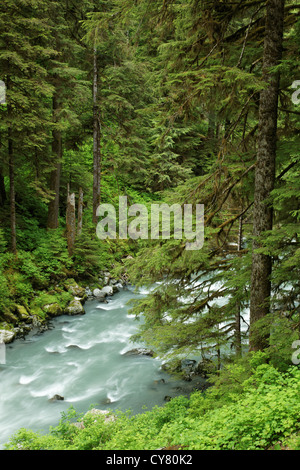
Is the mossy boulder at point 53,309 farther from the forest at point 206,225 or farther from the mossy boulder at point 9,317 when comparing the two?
the mossy boulder at point 9,317

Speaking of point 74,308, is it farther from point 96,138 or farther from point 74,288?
point 96,138

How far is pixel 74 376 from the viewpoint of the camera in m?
9.02

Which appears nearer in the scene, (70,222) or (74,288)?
(74,288)

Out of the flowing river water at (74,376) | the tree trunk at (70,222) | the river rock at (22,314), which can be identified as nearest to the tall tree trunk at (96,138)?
the tree trunk at (70,222)

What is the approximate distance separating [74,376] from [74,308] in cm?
352

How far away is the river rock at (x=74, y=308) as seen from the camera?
12195 mm

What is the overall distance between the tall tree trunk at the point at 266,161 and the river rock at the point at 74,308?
28.0ft

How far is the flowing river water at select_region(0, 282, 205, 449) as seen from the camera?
25.0ft

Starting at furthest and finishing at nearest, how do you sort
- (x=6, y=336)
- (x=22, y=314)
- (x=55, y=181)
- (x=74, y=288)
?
(x=55, y=181) → (x=74, y=288) → (x=22, y=314) → (x=6, y=336)

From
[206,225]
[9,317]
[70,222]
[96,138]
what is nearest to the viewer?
[206,225]

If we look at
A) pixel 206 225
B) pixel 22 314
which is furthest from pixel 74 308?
pixel 206 225
